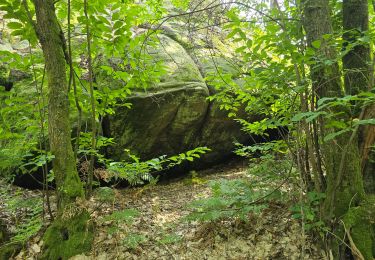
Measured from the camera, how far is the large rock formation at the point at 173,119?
5734 mm

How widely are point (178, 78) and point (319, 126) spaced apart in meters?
3.68

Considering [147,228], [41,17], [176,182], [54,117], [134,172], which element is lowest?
[176,182]

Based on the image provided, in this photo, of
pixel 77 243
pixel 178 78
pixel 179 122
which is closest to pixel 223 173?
pixel 179 122

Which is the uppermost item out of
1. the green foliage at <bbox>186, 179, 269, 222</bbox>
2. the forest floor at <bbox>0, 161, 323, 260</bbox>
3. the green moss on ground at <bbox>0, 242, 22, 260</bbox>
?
the green foliage at <bbox>186, 179, 269, 222</bbox>

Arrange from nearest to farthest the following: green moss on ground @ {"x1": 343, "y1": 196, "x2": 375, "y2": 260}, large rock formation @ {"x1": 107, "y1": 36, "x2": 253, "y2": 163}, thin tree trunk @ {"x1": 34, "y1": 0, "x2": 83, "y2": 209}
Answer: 1. green moss on ground @ {"x1": 343, "y1": 196, "x2": 375, "y2": 260}
2. thin tree trunk @ {"x1": 34, "y1": 0, "x2": 83, "y2": 209}
3. large rock formation @ {"x1": 107, "y1": 36, "x2": 253, "y2": 163}

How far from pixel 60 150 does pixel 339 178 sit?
2739 mm

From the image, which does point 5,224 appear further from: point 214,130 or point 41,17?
point 214,130

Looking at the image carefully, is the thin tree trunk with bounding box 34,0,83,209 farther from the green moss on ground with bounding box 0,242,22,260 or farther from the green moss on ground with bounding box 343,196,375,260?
the green moss on ground with bounding box 343,196,375,260

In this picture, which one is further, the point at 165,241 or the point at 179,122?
the point at 179,122

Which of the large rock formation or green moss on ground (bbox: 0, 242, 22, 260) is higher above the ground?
the large rock formation

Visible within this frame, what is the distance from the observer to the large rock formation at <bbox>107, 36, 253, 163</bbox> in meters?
5.73

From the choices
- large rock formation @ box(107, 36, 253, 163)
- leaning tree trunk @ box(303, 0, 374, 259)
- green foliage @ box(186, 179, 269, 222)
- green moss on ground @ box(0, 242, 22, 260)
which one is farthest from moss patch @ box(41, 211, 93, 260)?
large rock formation @ box(107, 36, 253, 163)

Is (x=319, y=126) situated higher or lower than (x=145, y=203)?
higher

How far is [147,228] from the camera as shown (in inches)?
143
